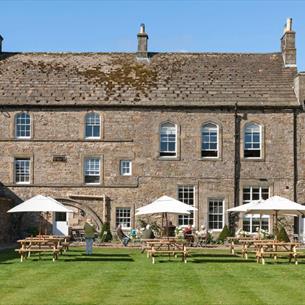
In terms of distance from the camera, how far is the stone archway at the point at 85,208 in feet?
132

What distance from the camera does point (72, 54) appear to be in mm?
45344

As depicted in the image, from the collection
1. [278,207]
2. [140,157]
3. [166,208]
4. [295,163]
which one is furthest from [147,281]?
[295,163]

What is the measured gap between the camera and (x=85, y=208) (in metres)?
40.3

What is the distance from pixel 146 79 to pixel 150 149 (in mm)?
4365

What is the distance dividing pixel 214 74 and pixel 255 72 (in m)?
2.39

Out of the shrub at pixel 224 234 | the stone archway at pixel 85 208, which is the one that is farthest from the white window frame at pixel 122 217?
the shrub at pixel 224 234

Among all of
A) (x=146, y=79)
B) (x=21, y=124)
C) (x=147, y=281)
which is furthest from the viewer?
(x=146, y=79)

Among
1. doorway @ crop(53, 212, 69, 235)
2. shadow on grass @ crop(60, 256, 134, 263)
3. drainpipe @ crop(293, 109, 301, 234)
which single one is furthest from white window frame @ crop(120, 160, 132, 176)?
shadow on grass @ crop(60, 256, 134, 263)

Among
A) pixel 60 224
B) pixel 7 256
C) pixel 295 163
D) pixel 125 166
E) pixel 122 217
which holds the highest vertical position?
pixel 295 163

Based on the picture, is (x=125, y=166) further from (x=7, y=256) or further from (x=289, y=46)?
(x=7, y=256)

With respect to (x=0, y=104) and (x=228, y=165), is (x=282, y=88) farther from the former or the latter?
(x=0, y=104)

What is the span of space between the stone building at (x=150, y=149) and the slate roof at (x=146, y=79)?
0.11 meters

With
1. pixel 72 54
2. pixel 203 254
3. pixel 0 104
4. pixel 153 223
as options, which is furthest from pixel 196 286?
pixel 72 54

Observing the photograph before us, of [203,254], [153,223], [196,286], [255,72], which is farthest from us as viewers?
[255,72]
